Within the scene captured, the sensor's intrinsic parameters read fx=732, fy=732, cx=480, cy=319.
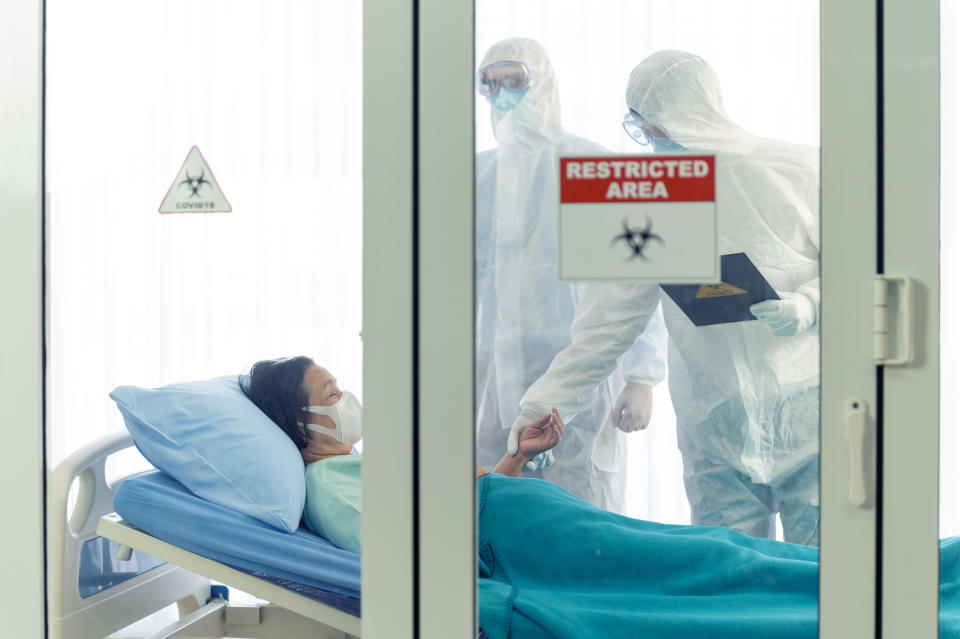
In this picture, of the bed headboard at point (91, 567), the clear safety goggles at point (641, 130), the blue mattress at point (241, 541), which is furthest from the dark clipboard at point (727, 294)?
the bed headboard at point (91, 567)

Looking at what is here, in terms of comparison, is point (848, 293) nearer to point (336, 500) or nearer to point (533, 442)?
→ point (533, 442)

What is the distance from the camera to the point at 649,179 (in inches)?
48.1

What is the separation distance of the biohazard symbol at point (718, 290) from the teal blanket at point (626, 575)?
0.40 m

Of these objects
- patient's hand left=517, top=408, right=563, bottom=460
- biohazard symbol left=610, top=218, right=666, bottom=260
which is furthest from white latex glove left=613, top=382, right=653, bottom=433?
biohazard symbol left=610, top=218, right=666, bottom=260

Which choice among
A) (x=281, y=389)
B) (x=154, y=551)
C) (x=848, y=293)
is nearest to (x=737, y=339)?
(x=848, y=293)

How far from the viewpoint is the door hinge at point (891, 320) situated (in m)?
1.16

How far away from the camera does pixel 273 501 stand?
1.37 meters

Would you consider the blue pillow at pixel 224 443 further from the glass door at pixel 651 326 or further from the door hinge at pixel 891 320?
the door hinge at pixel 891 320

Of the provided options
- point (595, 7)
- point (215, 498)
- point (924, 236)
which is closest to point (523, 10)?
point (595, 7)

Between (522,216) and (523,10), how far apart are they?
0.35m

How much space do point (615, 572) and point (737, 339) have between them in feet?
1.49

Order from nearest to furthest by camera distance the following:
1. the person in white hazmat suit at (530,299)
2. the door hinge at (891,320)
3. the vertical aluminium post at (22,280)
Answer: the door hinge at (891,320) → the person in white hazmat suit at (530,299) → the vertical aluminium post at (22,280)

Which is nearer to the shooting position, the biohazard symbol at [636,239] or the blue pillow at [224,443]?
the biohazard symbol at [636,239]

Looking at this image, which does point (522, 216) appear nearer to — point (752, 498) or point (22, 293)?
point (752, 498)
